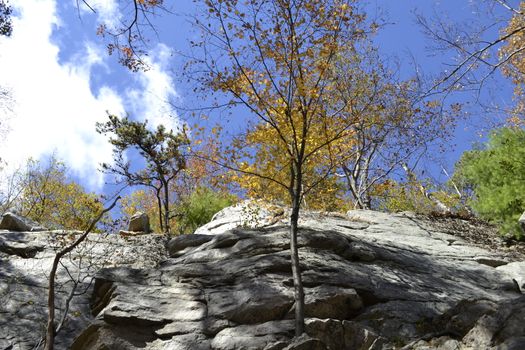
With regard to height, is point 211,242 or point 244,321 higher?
point 211,242

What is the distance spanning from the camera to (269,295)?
286 inches

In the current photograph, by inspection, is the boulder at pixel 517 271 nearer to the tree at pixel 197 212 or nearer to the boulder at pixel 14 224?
the tree at pixel 197 212

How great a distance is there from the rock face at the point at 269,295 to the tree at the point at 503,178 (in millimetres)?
1427

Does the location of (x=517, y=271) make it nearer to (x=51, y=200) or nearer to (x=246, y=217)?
(x=246, y=217)

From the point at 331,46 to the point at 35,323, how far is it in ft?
25.2

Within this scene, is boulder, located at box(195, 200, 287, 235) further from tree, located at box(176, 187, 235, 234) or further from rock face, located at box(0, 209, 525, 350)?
rock face, located at box(0, 209, 525, 350)

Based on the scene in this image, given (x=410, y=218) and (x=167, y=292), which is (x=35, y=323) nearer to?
(x=167, y=292)

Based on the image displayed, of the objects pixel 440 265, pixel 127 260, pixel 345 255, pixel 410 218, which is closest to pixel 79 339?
pixel 127 260

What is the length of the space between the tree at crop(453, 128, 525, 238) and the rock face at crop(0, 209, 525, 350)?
1427 millimetres

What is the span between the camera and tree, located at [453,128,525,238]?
1208 cm

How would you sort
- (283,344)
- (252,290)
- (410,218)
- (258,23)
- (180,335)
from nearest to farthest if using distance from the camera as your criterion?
(283,344) → (180,335) → (252,290) → (258,23) → (410,218)

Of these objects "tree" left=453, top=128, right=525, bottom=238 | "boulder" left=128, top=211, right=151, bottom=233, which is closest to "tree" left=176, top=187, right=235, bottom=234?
"boulder" left=128, top=211, right=151, bottom=233

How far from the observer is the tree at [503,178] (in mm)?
12078

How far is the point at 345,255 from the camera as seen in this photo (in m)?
9.21
